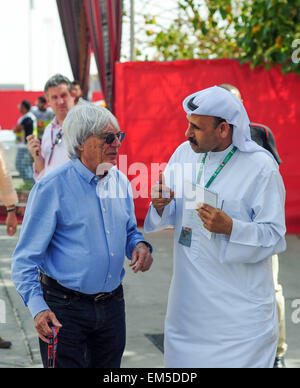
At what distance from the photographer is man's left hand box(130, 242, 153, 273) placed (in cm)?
320

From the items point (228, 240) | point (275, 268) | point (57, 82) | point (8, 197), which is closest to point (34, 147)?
point (8, 197)

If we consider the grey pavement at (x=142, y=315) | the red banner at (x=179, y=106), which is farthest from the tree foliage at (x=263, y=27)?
the grey pavement at (x=142, y=315)

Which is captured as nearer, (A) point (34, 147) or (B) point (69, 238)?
(B) point (69, 238)

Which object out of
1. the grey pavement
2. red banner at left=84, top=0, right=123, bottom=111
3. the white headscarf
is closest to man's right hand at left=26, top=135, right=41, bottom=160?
the grey pavement

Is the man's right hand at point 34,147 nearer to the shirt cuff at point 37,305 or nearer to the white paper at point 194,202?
the white paper at point 194,202

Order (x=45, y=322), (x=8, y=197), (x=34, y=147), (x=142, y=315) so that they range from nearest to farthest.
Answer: (x=45, y=322), (x=8, y=197), (x=34, y=147), (x=142, y=315)

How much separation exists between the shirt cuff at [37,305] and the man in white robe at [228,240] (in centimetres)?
66

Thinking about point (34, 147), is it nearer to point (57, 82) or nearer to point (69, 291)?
point (57, 82)

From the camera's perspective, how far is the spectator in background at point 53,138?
5.19m

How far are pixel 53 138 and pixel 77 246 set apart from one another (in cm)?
234

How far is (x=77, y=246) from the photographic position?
10.1 ft

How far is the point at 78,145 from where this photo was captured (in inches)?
123

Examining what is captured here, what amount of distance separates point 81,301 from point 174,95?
6583 millimetres
